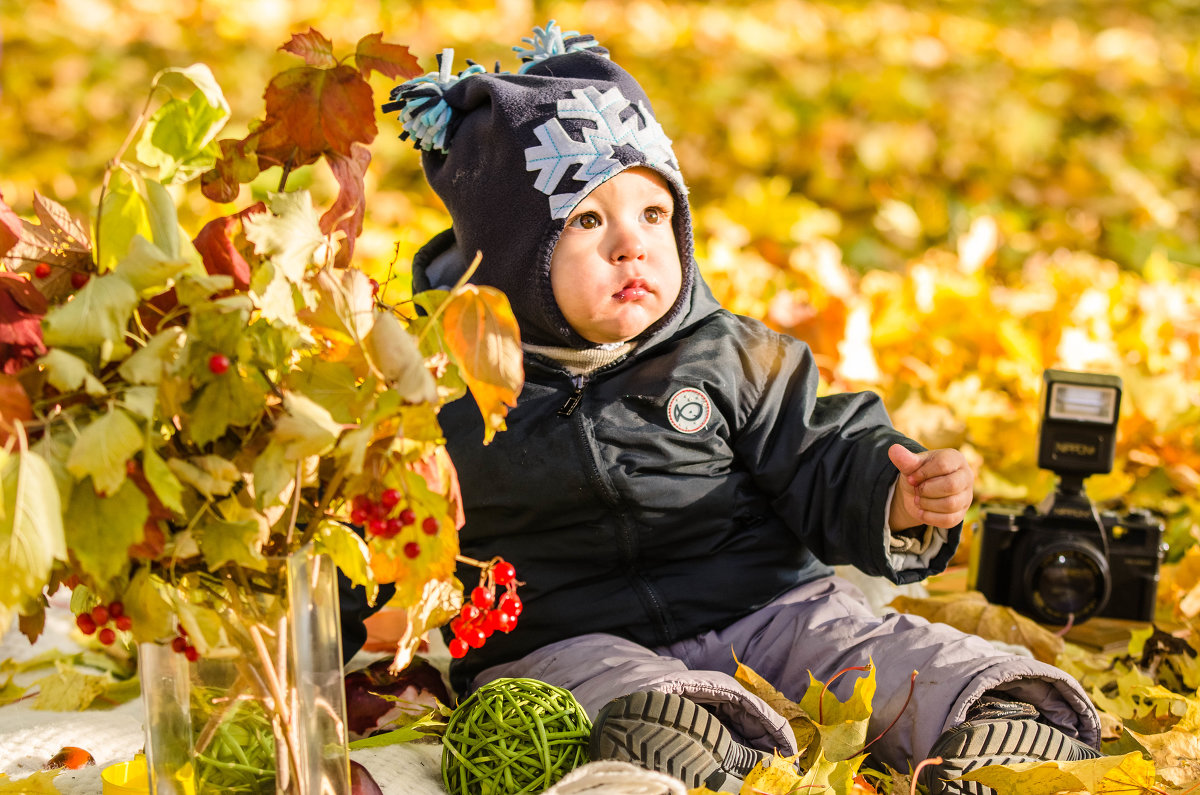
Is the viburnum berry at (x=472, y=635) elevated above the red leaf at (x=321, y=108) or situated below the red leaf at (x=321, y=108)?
below

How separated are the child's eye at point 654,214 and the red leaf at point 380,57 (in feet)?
2.06

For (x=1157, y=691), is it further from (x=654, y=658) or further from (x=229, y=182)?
(x=229, y=182)

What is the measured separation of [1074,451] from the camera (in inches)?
72.0

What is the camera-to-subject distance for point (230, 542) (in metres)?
0.91

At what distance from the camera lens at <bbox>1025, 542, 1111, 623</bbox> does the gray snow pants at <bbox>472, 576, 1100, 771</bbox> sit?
1.07ft

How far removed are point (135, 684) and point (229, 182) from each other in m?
1.00

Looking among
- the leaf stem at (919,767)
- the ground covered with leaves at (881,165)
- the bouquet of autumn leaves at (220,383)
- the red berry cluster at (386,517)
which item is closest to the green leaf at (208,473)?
the bouquet of autumn leaves at (220,383)

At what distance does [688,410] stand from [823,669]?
1.30 ft

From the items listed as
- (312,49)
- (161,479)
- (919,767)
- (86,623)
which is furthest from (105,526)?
(919,767)

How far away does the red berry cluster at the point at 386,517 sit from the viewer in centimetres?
93

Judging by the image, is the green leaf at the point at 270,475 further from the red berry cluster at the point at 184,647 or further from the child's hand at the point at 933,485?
the child's hand at the point at 933,485

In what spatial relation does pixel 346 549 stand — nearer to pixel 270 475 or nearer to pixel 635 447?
pixel 270 475

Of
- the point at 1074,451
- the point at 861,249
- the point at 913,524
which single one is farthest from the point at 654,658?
the point at 861,249

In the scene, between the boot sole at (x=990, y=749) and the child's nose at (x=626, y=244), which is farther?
the child's nose at (x=626, y=244)
